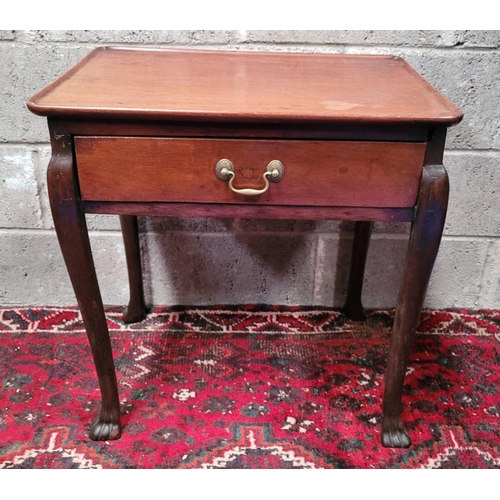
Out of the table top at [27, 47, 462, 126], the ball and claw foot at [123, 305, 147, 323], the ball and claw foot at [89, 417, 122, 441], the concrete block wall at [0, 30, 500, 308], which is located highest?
the table top at [27, 47, 462, 126]

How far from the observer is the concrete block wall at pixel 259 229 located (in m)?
1.38

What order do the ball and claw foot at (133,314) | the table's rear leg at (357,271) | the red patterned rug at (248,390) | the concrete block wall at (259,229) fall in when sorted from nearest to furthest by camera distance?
the red patterned rug at (248,390)
the concrete block wall at (259,229)
the table's rear leg at (357,271)
the ball and claw foot at (133,314)

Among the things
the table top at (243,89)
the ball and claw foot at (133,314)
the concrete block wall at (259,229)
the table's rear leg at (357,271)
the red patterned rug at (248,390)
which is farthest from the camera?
the ball and claw foot at (133,314)

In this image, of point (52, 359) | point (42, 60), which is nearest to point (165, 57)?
point (42, 60)

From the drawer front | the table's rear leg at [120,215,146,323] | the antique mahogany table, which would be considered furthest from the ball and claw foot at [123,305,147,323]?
the drawer front

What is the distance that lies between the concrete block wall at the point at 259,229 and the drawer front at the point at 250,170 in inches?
21.5

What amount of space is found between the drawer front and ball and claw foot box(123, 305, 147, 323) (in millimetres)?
658

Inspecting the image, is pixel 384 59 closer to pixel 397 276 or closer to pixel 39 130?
pixel 397 276

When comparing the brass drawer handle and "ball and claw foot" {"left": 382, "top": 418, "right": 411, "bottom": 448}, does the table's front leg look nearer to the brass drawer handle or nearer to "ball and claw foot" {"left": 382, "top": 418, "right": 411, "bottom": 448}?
the brass drawer handle

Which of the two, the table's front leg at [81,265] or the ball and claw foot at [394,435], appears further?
the ball and claw foot at [394,435]

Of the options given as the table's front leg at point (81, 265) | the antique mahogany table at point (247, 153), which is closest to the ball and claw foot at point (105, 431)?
the table's front leg at point (81, 265)

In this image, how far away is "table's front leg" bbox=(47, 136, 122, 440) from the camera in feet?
3.16

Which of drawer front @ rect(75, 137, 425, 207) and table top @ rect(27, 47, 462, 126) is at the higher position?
table top @ rect(27, 47, 462, 126)

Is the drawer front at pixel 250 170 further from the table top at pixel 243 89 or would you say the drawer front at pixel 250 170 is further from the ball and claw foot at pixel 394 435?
the ball and claw foot at pixel 394 435
